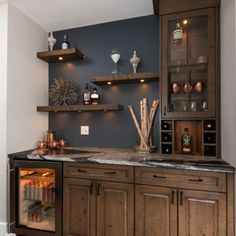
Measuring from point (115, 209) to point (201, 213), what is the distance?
777 millimetres

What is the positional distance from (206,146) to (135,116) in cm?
89

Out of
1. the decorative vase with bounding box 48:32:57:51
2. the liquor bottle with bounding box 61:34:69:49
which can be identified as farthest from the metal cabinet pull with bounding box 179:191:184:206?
the decorative vase with bounding box 48:32:57:51

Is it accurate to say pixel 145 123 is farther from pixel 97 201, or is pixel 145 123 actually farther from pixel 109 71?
pixel 97 201

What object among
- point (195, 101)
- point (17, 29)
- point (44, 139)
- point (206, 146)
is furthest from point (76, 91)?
point (206, 146)

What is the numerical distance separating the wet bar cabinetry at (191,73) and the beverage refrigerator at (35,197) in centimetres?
128

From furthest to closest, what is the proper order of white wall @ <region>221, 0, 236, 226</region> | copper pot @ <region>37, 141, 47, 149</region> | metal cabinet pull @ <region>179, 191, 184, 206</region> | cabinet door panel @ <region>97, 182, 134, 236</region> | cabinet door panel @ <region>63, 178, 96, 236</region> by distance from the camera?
copper pot @ <region>37, 141, 47, 149</region>
cabinet door panel @ <region>63, 178, 96, 236</region>
cabinet door panel @ <region>97, 182, 134, 236</region>
metal cabinet pull @ <region>179, 191, 184, 206</region>
white wall @ <region>221, 0, 236, 226</region>

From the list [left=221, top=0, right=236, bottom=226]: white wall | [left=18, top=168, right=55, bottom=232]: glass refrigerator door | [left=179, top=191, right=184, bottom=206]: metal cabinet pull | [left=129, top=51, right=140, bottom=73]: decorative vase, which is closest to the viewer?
[left=221, top=0, right=236, bottom=226]: white wall

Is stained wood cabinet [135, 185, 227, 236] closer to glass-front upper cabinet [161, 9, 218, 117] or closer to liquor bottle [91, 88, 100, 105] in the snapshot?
glass-front upper cabinet [161, 9, 218, 117]

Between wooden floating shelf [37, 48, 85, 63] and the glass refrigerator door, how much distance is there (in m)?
1.47

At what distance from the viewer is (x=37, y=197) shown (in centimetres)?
225

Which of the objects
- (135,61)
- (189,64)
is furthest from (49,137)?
(189,64)

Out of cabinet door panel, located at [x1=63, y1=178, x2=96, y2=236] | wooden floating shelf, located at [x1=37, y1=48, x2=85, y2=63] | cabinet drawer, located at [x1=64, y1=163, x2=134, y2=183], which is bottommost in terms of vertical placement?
cabinet door panel, located at [x1=63, y1=178, x2=96, y2=236]

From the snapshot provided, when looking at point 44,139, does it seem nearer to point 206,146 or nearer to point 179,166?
point 179,166

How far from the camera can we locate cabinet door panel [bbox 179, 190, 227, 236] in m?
1.61
